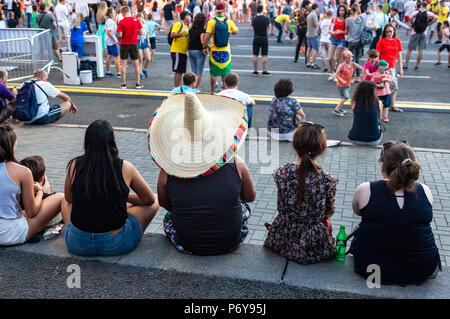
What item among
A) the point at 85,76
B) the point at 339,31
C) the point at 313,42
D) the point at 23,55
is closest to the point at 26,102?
the point at 23,55

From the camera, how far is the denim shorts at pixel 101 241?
12.1ft

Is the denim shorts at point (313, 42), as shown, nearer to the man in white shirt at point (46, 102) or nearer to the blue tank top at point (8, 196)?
the man in white shirt at point (46, 102)

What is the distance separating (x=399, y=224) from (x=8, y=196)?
2.94m

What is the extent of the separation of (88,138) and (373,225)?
84.6 inches

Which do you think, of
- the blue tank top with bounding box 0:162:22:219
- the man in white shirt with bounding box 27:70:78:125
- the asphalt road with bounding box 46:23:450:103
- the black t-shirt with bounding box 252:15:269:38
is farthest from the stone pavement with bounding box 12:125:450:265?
the black t-shirt with bounding box 252:15:269:38

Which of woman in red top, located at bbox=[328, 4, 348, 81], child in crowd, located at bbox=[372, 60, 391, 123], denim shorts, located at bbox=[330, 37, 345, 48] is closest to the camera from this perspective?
child in crowd, located at bbox=[372, 60, 391, 123]

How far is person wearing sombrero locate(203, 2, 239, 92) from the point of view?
10.5m

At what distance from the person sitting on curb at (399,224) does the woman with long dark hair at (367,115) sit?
4.24 metres

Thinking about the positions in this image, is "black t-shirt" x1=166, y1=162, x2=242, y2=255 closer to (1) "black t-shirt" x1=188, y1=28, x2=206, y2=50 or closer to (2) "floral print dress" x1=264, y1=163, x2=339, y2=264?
(2) "floral print dress" x1=264, y1=163, x2=339, y2=264

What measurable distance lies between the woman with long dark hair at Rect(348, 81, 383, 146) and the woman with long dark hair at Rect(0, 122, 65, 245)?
5033mm

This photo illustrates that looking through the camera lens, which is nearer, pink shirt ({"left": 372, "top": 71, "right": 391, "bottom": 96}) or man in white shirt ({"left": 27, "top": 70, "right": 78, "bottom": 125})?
man in white shirt ({"left": 27, "top": 70, "right": 78, "bottom": 125})

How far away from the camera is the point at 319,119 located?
30.1 feet

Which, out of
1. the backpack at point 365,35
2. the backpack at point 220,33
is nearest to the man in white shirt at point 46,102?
the backpack at point 220,33

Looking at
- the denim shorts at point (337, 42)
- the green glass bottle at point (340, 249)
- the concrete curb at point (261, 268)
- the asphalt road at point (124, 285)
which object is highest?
the denim shorts at point (337, 42)
